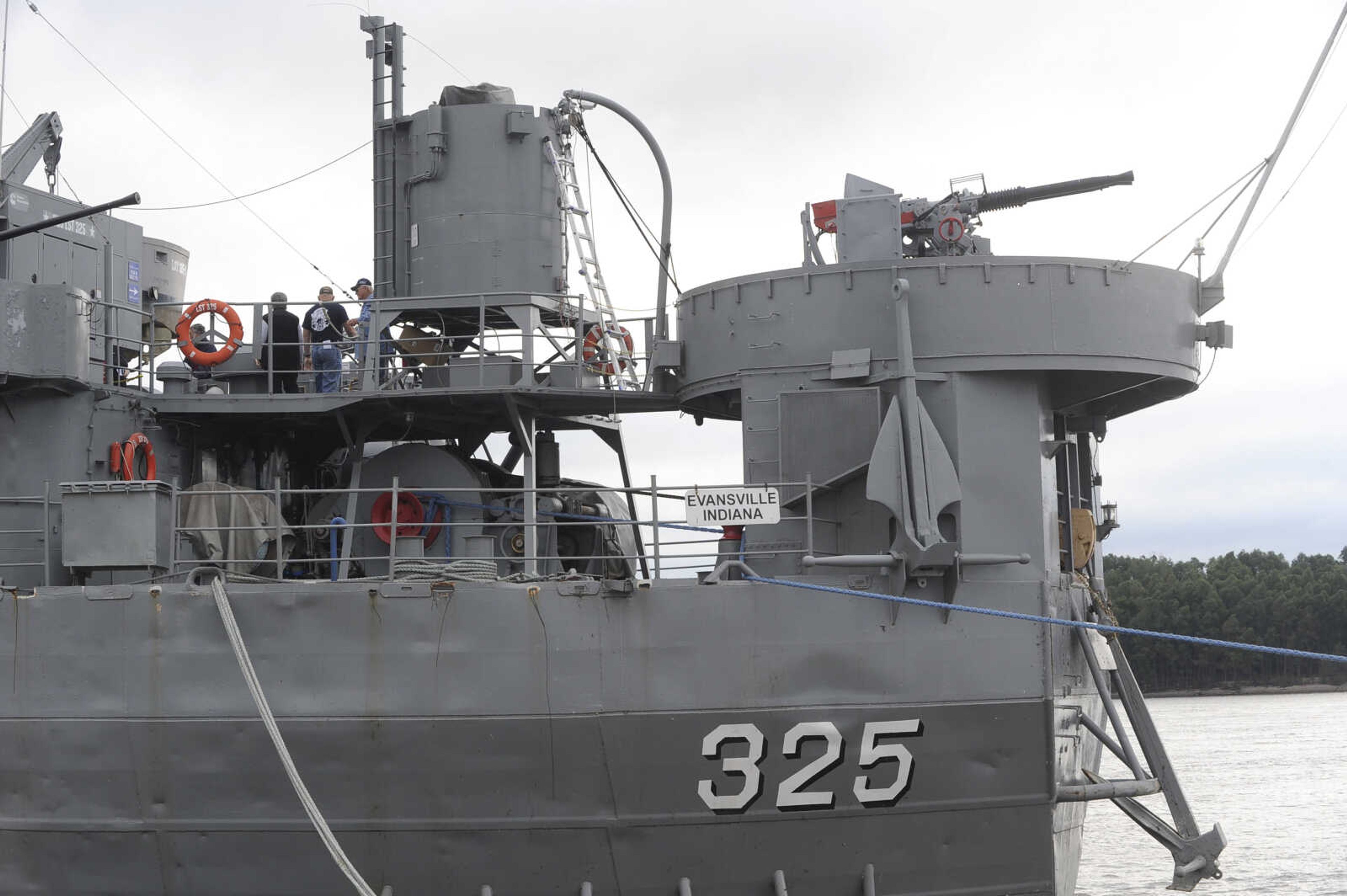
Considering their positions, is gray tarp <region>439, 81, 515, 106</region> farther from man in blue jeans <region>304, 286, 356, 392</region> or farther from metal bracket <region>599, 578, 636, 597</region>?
metal bracket <region>599, 578, 636, 597</region>

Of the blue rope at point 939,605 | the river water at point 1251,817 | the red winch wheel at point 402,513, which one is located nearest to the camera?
the blue rope at point 939,605

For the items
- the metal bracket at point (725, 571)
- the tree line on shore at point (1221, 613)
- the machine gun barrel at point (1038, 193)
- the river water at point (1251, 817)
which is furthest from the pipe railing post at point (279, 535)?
the tree line on shore at point (1221, 613)

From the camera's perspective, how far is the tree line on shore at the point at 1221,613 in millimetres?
83125

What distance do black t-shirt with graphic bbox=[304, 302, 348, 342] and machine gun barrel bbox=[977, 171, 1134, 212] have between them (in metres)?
7.28

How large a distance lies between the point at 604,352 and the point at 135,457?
510cm

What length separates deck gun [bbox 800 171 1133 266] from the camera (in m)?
15.3

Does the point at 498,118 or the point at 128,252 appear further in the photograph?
the point at 128,252

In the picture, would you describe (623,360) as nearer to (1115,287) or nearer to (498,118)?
(498,118)

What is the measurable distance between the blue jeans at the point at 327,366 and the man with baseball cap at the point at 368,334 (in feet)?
0.99

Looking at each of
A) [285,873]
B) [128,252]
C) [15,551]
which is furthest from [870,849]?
[128,252]

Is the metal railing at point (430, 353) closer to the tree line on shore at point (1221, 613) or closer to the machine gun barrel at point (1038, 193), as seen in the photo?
the machine gun barrel at point (1038, 193)

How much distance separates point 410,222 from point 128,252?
5.47m

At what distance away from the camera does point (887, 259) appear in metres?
14.8

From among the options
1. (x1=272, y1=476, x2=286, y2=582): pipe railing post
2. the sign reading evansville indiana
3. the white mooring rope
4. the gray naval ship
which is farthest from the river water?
(x1=272, y1=476, x2=286, y2=582): pipe railing post
